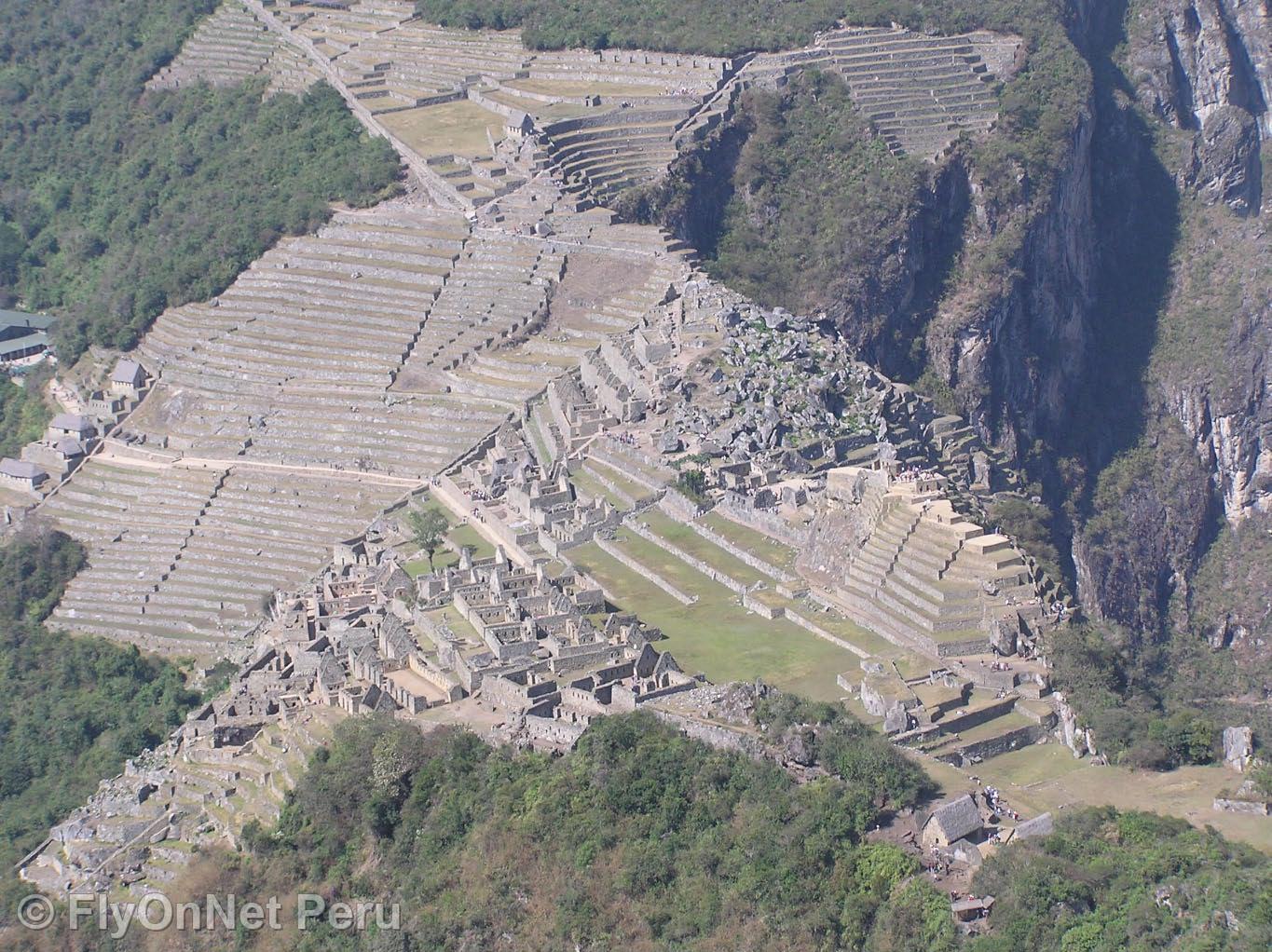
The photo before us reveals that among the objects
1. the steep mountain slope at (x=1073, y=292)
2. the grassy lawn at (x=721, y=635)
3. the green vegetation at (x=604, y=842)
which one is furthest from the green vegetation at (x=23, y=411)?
the green vegetation at (x=604, y=842)

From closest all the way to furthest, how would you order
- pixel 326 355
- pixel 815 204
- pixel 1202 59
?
pixel 326 355
pixel 815 204
pixel 1202 59

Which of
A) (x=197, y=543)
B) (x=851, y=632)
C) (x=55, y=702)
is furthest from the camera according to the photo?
(x=197, y=543)

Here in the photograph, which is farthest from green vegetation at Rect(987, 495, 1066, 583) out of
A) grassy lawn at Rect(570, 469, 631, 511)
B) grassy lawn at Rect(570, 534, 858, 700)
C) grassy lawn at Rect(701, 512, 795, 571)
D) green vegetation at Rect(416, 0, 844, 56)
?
green vegetation at Rect(416, 0, 844, 56)

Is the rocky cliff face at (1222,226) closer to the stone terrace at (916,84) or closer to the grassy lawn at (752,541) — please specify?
the stone terrace at (916,84)

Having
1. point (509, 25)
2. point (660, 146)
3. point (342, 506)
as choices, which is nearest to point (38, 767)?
point (342, 506)

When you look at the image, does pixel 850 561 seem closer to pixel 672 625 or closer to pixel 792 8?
pixel 672 625

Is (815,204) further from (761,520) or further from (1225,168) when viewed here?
(761,520)

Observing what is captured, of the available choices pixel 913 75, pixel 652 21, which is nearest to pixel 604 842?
pixel 913 75
